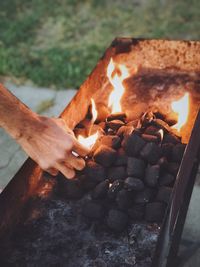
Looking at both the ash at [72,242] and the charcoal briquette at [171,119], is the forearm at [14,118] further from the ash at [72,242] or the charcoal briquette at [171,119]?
the charcoal briquette at [171,119]

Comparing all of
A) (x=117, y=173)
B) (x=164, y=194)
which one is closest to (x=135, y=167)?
(x=117, y=173)

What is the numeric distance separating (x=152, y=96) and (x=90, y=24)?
3.23 meters

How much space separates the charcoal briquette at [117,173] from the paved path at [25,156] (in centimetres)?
66

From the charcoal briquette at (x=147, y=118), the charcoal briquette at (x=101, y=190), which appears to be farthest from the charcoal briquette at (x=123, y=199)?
the charcoal briquette at (x=147, y=118)

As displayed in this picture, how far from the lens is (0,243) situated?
8.20 ft

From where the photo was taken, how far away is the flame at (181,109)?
3257mm

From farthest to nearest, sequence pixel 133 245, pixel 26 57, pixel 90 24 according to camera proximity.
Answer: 1. pixel 90 24
2. pixel 26 57
3. pixel 133 245

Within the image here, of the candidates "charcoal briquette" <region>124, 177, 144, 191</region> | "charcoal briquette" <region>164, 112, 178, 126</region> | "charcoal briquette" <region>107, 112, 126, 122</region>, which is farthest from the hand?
"charcoal briquette" <region>164, 112, 178, 126</region>

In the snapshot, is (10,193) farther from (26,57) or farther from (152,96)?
(26,57)

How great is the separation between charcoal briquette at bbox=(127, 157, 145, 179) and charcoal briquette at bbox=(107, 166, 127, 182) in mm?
64

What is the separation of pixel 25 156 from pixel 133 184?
2014mm

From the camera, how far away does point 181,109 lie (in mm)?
3322

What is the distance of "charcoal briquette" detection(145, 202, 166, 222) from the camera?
Answer: 8.49ft

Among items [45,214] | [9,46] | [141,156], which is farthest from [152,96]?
[9,46]
